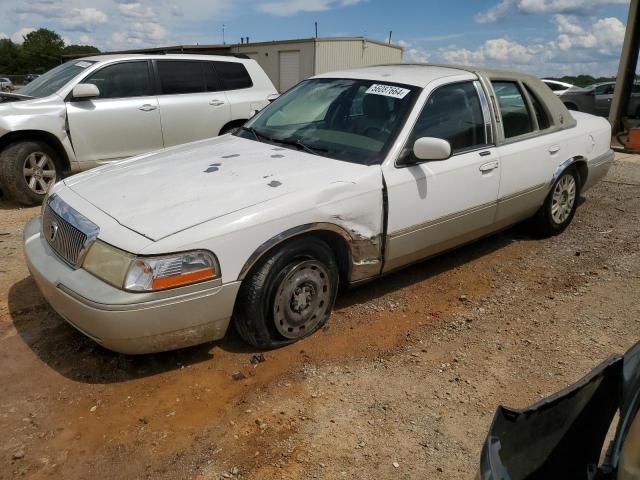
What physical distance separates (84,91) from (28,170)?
1159 millimetres

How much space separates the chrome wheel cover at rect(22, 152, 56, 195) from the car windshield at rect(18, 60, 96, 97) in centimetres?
83

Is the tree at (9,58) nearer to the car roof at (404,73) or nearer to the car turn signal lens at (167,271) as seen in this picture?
the car roof at (404,73)

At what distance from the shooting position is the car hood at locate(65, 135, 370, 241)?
9.69 ft

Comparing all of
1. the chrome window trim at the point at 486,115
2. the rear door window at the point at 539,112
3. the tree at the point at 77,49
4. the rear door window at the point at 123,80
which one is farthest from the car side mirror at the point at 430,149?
the tree at the point at 77,49

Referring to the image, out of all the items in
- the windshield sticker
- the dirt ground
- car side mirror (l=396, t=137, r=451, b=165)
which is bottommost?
the dirt ground

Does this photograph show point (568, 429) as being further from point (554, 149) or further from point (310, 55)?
point (310, 55)

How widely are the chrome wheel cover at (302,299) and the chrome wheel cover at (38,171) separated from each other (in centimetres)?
453

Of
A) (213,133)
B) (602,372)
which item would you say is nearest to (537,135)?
(602,372)

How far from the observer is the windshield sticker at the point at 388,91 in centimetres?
390

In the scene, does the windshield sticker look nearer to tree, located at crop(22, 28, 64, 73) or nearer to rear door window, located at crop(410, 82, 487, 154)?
rear door window, located at crop(410, 82, 487, 154)

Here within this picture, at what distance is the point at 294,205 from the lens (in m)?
3.12

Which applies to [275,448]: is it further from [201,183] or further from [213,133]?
[213,133]

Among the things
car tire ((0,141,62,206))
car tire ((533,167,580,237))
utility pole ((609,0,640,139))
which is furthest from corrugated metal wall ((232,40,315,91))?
car tire ((533,167,580,237))

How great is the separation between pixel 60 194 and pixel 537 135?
13.1ft
